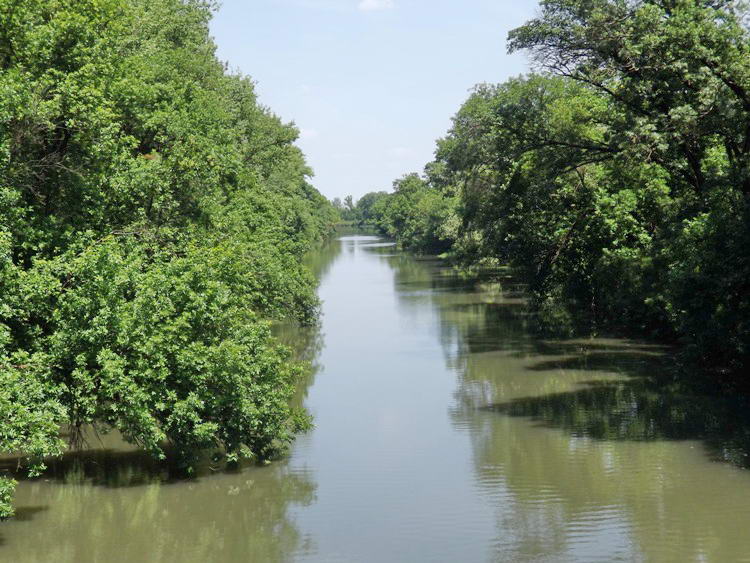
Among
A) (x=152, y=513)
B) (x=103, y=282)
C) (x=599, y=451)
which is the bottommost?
(x=152, y=513)

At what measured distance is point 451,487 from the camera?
17.9 meters

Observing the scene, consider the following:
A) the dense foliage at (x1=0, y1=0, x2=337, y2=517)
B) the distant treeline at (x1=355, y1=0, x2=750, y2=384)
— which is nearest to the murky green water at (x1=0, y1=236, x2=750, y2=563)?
the dense foliage at (x1=0, y1=0, x2=337, y2=517)

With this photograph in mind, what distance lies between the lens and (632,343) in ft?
112

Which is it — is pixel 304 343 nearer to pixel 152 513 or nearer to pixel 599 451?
pixel 599 451

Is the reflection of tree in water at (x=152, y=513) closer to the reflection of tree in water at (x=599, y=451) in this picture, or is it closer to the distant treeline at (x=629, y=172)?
the reflection of tree in water at (x=599, y=451)

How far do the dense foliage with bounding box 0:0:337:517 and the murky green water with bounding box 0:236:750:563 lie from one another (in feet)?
3.96

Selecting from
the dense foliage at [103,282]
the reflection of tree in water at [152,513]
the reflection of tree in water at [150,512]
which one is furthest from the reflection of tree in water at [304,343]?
the reflection of tree in water at [152,513]

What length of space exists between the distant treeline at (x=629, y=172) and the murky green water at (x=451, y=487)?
3.46 meters

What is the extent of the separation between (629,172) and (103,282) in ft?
67.9

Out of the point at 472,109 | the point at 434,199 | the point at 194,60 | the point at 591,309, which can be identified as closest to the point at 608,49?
the point at 591,309

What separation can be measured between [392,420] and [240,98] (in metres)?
29.7

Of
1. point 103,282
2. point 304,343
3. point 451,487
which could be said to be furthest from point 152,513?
point 304,343

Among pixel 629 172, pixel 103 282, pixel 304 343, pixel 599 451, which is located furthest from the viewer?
pixel 304 343

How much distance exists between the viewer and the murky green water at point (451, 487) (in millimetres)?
14727
